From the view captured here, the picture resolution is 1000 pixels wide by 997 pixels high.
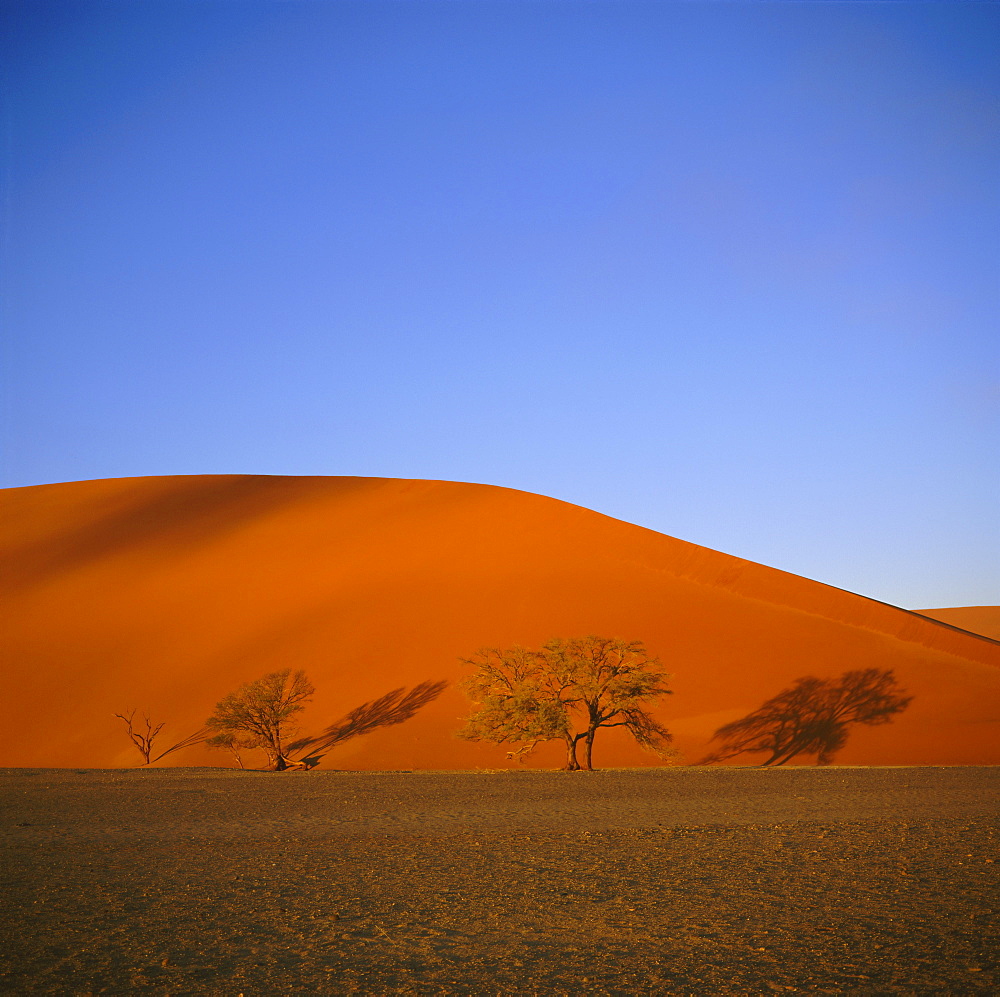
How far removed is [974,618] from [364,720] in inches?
4232

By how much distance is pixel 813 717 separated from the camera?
29250 mm

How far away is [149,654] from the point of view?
37000 millimetres

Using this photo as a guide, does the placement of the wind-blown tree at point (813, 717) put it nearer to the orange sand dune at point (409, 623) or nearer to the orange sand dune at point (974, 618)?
the orange sand dune at point (409, 623)

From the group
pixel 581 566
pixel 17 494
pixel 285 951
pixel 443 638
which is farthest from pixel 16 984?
pixel 17 494

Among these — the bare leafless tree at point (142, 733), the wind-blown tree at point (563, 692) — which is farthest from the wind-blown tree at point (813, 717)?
the bare leafless tree at point (142, 733)

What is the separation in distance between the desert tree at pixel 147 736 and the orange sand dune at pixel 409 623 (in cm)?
51

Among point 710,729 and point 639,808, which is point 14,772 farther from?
point 710,729

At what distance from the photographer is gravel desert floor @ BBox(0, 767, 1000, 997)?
5.75m

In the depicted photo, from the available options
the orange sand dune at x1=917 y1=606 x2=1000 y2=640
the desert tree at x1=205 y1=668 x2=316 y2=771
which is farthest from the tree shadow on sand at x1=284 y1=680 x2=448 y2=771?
the orange sand dune at x1=917 y1=606 x2=1000 y2=640

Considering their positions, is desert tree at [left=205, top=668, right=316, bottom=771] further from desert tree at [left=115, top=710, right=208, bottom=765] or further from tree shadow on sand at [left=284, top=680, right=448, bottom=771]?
desert tree at [left=115, top=710, right=208, bottom=765]

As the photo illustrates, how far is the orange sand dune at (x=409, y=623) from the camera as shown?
97.6ft

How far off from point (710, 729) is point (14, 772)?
20798 mm

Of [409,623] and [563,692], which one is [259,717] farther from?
[409,623]

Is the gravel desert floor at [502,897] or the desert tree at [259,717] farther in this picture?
the desert tree at [259,717]
